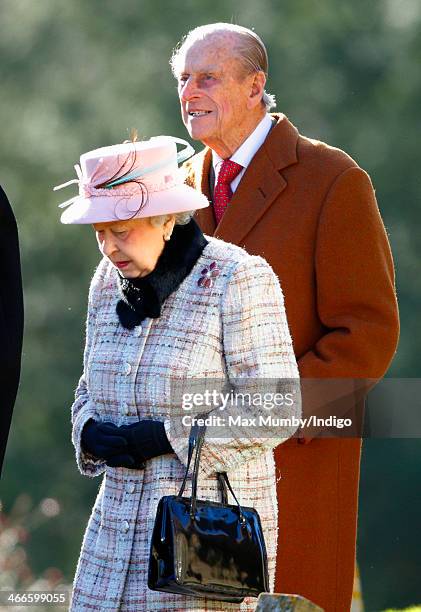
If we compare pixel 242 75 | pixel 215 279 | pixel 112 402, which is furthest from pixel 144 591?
pixel 242 75

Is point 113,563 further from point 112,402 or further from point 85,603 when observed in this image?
point 112,402

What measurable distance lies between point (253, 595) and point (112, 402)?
62 cm

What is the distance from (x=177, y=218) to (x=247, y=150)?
3.30ft

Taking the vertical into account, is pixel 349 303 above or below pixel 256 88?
below

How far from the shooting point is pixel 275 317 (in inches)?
163

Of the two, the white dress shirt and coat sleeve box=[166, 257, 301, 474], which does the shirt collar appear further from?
coat sleeve box=[166, 257, 301, 474]

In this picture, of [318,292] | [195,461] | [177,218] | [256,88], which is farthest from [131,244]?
[256,88]

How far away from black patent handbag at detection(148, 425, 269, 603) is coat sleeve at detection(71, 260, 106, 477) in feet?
1.40

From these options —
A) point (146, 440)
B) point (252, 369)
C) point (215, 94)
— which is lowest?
point (146, 440)

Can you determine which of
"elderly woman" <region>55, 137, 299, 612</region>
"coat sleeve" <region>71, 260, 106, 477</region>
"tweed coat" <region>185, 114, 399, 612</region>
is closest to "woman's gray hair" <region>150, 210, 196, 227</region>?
"elderly woman" <region>55, 137, 299, 612</region>

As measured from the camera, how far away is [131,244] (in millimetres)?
4156

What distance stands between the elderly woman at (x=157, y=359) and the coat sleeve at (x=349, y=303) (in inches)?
27.7

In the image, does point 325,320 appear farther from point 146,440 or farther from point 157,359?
point 146,440

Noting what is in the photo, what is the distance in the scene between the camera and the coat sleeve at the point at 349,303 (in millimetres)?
4875
